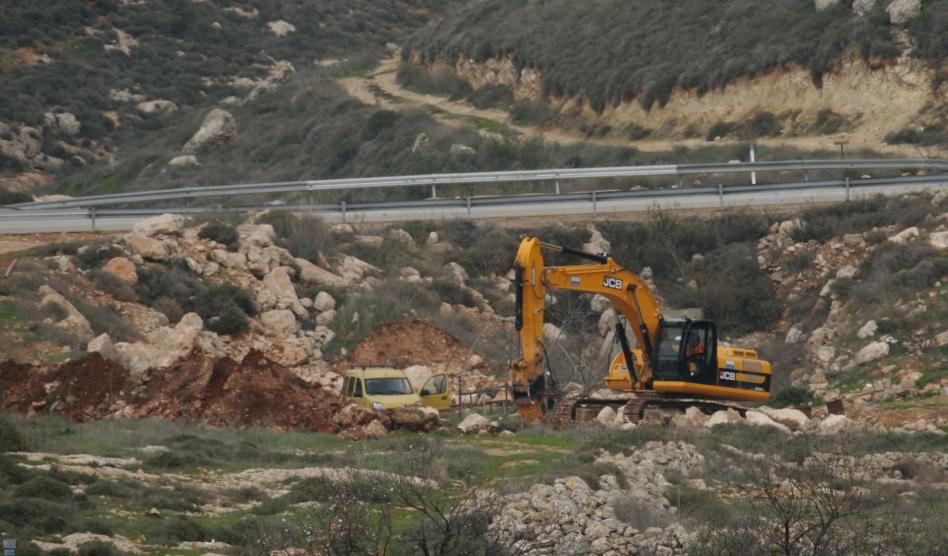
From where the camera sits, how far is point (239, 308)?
3925 centimetres

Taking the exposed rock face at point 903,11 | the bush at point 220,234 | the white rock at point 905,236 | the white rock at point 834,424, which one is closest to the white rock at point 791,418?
the white rock at point 834,424

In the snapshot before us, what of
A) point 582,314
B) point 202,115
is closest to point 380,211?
point 582,314

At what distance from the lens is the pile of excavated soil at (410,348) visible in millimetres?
39562

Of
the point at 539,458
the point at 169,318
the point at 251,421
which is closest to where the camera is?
the point at 539,458

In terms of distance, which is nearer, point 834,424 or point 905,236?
point 834,424

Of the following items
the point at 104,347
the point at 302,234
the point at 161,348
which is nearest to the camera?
the point at 104,347

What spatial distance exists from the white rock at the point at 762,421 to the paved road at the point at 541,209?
17.2m

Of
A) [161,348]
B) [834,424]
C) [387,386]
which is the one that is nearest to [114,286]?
[161,348]

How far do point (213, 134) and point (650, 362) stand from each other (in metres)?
42.2

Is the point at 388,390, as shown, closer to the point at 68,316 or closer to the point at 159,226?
the point at 68,316

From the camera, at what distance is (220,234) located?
141 feet

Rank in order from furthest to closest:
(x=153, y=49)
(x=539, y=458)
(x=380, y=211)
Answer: (x=153, y=49), (x=380, y=211), (x=539, y=458)

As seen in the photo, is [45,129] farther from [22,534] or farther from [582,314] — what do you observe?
[22,534]

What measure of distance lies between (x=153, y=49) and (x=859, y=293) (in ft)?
176
